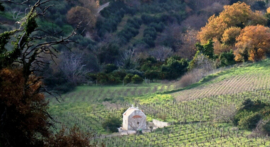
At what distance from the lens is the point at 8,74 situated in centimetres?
921

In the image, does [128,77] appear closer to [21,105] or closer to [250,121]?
[250,121]

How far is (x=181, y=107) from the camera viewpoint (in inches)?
1244

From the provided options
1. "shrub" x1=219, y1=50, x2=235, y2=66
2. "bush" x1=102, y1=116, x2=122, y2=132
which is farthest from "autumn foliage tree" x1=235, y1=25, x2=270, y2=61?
"bush" x1=102, y1=116, x2=122, y2=132

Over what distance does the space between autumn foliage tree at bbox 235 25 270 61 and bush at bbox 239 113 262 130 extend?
17636 mm

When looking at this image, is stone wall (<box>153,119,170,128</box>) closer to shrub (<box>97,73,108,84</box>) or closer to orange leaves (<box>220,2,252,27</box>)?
shrub (<box>97,73,108,84</box>)

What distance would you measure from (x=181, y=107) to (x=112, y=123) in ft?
19.6

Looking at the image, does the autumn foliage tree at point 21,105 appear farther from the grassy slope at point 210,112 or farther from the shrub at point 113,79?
the shrub at point 113,79

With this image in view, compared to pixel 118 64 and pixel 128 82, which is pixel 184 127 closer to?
pixel 128 82

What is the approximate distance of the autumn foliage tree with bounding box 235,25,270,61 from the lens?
43.6m

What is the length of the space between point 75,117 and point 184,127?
8077mm

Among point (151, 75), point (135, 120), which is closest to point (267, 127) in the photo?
point (135, 120)

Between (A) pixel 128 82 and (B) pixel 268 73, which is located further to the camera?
(A) pixel 128 82

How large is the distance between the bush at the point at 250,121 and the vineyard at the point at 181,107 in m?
0.65

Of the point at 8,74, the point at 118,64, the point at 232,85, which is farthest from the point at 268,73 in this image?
the point at 8,74
